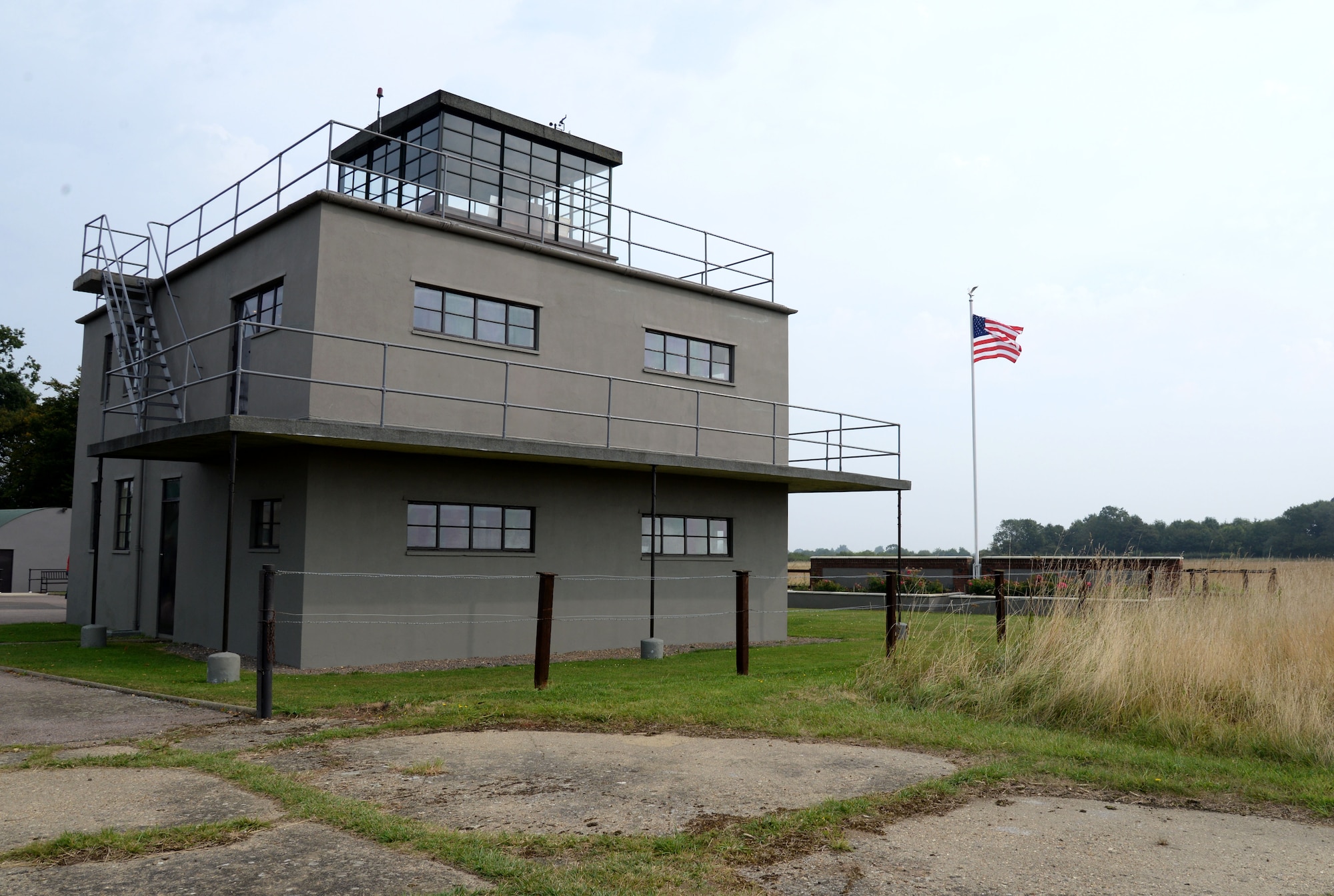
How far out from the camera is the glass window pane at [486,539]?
15.4 meters

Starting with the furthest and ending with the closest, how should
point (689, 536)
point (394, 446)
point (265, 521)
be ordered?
1. point (689, 536)
2. point (265, 521)
3. point (394, 446)

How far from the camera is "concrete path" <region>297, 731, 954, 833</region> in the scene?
5609 mm

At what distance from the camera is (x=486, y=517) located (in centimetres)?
1553

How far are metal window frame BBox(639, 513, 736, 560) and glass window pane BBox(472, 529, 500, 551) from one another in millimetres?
2647

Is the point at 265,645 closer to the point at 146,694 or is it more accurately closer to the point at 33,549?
the point at 146,694

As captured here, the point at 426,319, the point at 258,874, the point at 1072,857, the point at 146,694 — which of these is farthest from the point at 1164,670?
the point at 426,319

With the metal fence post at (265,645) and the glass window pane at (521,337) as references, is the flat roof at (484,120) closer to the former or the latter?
the glass window pane at (521,337)

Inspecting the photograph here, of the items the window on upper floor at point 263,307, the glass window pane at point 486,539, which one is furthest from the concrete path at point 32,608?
the glass window pane at point 486,539

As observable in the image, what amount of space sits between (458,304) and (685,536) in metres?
5.74

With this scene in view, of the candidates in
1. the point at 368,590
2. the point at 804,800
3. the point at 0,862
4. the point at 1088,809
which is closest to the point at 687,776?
the point at 804,800

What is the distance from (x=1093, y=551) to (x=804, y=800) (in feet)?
24.9

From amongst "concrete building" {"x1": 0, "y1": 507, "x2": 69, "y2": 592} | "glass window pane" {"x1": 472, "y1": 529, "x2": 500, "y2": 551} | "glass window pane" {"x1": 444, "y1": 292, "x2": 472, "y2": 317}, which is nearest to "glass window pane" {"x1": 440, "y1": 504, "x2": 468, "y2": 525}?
"glass window pane" {"x1": 472, "y1": 529, "x2": 500, "y2": 551}

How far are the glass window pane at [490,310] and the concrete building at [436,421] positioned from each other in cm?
4

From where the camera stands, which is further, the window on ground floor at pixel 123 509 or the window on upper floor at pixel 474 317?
the window on ground floor at pixel 123 509
